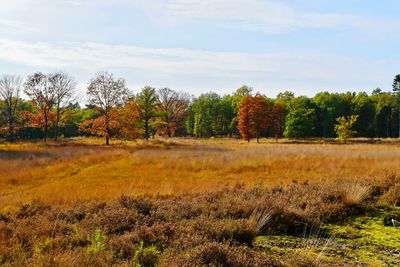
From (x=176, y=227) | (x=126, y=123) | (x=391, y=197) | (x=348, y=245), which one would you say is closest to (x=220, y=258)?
(x=176, y=227)

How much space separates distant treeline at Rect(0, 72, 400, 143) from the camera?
49625 mm

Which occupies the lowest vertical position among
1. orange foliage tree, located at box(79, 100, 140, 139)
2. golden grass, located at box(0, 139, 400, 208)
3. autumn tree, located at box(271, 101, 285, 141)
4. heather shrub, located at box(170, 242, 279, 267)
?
golden grass, located at box(0, 139, 400, 208)

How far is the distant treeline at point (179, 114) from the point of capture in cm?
4962

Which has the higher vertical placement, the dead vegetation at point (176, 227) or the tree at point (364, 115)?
the tree at point (364, 115)

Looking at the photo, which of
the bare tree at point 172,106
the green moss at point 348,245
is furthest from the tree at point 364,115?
the green moss at point 348,245

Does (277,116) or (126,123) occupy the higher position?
(277,116)

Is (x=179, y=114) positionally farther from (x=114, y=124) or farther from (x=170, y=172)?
(x=170, y=172)

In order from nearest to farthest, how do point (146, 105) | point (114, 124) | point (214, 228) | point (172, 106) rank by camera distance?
point (214, 228) < point (114, 124) < point (146, 105) < point (172, 106)

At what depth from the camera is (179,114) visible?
328 ft

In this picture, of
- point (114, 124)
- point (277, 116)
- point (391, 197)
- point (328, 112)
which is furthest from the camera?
point (328, 112)

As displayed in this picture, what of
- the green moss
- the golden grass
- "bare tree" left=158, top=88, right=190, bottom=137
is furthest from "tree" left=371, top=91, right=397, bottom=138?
the green moss

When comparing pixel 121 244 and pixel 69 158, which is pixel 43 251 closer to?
pixel 121 244

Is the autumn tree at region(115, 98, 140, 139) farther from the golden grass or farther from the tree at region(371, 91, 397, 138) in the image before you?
the tree at region(371, 91, 397, 138)

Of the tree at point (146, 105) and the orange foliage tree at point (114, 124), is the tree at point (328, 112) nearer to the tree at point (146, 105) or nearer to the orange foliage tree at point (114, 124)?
the tree at point (146, 105)
